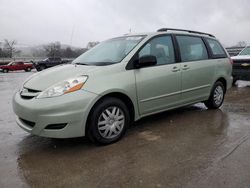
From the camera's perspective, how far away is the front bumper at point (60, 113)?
3.50 meters

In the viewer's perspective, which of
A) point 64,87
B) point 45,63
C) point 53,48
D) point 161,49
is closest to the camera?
point 64,87

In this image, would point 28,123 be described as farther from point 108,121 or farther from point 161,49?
point 161,49

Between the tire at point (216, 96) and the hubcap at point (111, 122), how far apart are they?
271 centimetres

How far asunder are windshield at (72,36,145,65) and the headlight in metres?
0.67

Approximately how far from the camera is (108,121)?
3.92 meters

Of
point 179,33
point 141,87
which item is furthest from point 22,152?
point 179,33

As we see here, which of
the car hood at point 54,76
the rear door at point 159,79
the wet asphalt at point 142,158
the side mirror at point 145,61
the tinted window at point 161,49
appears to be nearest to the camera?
the wet asphalt at point 142,158

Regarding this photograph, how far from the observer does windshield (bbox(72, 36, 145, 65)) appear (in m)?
4.38

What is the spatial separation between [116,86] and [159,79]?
953 mm

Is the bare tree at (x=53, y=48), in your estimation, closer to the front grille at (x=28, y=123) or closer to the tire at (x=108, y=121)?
the front grille at (x=28, y=123)

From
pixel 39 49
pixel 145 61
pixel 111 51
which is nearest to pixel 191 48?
pixel 145 61

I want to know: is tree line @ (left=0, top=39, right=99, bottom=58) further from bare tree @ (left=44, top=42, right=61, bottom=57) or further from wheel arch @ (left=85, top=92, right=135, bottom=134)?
wheel arch @ (left=85, top=92, right=135, bottom=134)

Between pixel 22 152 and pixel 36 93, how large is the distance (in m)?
0.85

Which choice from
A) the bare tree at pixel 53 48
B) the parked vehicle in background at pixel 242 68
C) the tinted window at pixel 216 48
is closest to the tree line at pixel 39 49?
the bare tree at pixel 53 48
